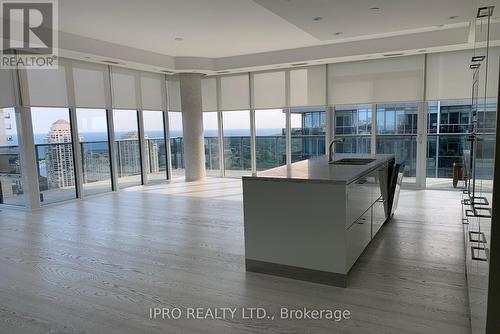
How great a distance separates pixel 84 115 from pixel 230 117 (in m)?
3.71

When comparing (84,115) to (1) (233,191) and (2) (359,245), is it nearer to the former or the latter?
(1) (233,191)

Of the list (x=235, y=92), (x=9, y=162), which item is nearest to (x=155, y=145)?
(x=235, y=92)

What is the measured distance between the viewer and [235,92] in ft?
30.4

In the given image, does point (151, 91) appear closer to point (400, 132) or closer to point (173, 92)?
point (173, 92)

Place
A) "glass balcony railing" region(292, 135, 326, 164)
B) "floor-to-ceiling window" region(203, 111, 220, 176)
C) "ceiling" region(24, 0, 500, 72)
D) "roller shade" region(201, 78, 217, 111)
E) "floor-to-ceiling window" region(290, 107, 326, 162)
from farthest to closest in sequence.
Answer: "floor-to-ceiling window" region(203, 111, 220, 176)
"roller shade" region(201, 78, 217, 111)
"glass balcony railing" region(292, 135, 326, 164)
"floor-to-ceiling window" region(290, 107, 326, 162)
"ceiling" region(24, 0, 500, 72)

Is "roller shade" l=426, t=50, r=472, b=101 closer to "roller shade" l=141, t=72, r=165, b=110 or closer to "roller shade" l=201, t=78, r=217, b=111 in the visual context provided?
"roller shade" l=201, t=78, r=217, b=111

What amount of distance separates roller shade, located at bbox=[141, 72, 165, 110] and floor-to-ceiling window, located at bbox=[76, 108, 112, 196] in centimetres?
129

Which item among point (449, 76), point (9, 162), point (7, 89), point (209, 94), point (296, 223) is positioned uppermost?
point (209, 94)

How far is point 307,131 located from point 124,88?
14.6 ft

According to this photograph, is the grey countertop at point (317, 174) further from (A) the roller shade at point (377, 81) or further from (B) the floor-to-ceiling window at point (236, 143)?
(B) the floor-to-ceiling window at point (236, 143)

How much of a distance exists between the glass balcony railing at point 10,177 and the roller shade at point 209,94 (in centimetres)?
473

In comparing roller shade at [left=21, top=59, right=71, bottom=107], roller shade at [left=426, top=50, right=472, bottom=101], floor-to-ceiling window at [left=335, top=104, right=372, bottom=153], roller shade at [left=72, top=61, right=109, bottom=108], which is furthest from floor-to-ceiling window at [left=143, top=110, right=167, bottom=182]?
roller shade at [left=426, top=50, right=472, bottom=101]

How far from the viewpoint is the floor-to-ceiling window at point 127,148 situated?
799 centimetres

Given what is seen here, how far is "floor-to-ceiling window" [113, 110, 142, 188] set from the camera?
26.2 ft
